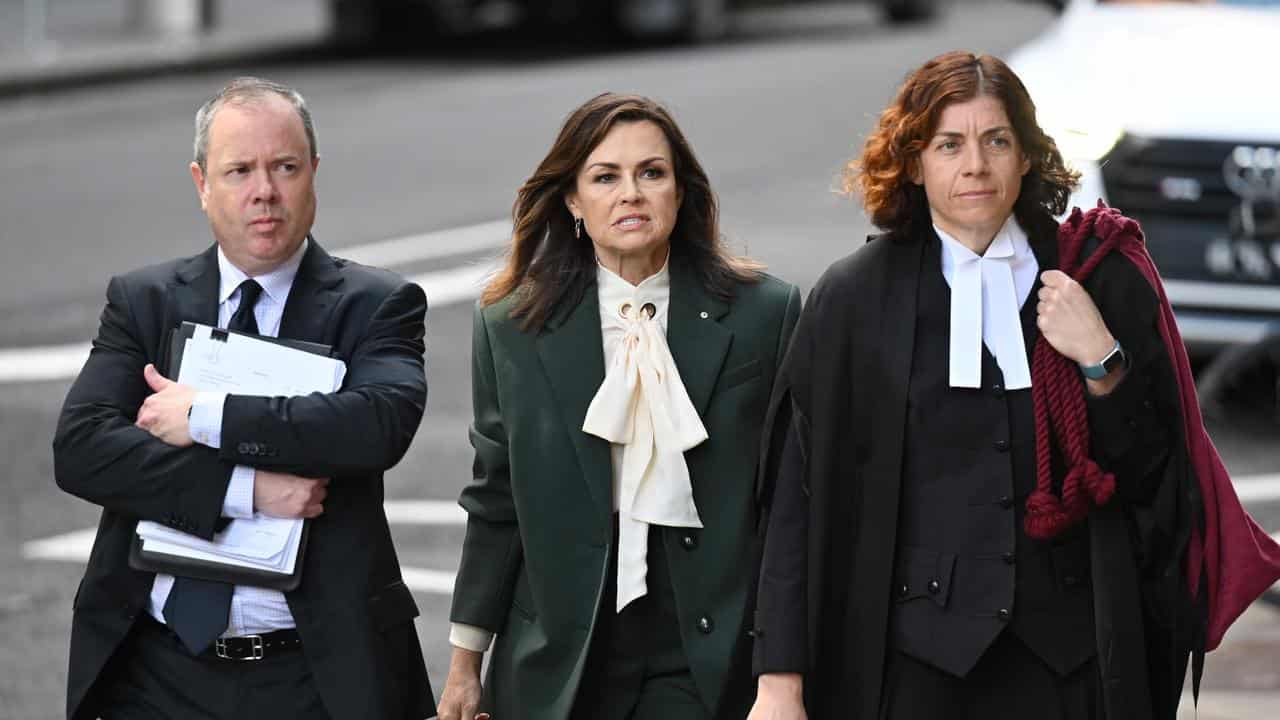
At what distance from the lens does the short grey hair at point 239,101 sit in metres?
4.21

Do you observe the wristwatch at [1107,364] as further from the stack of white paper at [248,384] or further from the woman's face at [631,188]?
the stack of white paper at [248,384]

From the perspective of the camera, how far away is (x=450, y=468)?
29.0 ft

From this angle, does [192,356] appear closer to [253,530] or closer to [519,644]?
[253,530]

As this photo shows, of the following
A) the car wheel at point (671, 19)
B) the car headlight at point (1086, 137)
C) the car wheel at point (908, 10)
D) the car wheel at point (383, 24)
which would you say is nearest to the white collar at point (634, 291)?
the car headlight at point (1086, 137)

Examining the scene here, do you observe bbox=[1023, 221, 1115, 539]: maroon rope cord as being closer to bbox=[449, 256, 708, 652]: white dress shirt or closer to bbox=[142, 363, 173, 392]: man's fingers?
bbox=[449, 256, 708, 652]: white dress shirt

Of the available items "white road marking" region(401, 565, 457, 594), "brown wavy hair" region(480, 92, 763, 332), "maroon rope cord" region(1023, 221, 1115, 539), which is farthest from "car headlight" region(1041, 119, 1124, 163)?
"maroon rope cord" region(1023, 221, 1115, 539)

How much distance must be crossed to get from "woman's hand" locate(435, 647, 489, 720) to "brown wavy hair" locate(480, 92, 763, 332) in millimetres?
666

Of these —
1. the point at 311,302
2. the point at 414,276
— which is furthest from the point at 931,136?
the point at 414,276

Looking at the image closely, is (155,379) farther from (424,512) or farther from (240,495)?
(424,512)

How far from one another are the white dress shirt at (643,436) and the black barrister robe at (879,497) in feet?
0.81

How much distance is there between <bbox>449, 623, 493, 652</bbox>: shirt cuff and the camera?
439cm

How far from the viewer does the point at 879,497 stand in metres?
3.91

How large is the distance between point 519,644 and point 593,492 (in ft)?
1.10

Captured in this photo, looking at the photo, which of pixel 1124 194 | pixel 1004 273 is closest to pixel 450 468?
pixel 1124 194
